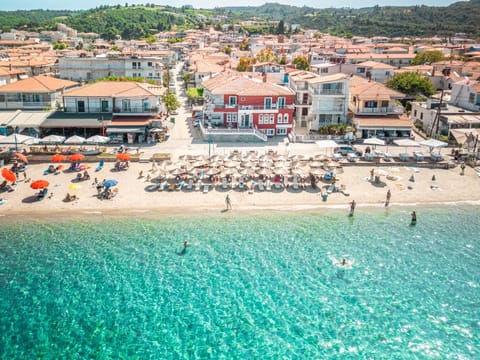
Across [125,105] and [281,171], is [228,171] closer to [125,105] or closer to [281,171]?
[281,171]

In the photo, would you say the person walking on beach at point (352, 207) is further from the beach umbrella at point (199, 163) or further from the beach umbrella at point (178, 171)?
the beach umbrella at point (178, 171)

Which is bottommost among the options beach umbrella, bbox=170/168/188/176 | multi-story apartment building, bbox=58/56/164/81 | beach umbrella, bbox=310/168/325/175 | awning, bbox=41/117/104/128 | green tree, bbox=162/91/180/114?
beach umbrella, bbox=170/168/188/176

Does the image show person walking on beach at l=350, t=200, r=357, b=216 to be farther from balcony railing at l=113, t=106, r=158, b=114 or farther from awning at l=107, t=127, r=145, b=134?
balcony railing at l=113, t=106, r=158, b=114

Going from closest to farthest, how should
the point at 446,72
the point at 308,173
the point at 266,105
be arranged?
the point at 308,173
the point at 266,105
the point at 446,72

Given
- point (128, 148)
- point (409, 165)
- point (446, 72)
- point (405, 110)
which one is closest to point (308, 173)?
point (409, 165)

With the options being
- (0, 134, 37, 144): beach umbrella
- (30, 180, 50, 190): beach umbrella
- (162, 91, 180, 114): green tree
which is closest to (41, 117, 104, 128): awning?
(0, 134, 37, 144): beach umbrella

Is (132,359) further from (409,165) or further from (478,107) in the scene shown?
(478,107)
